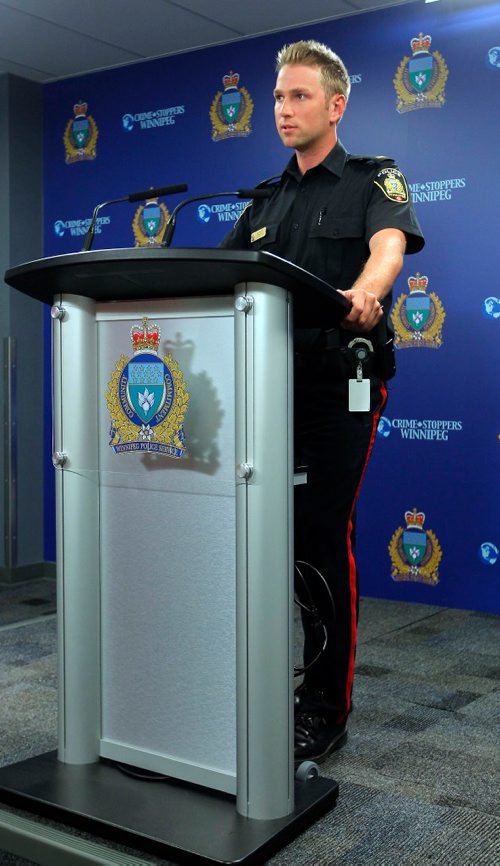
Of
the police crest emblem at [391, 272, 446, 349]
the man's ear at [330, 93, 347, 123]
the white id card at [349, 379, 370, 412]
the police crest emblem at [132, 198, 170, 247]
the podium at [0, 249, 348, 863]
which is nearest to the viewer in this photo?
the podium at [0, 249, 348, 863]

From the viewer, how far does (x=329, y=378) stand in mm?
2051

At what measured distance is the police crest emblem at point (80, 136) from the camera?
4480 mm

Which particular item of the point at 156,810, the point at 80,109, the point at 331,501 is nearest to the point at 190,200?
the point at 331,501

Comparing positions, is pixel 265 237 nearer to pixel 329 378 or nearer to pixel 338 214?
pixel 338 214

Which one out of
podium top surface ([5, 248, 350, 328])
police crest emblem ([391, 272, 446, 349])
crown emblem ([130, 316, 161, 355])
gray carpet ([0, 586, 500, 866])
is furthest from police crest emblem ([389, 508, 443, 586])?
crown emblem ([130, 316, 161, 355])

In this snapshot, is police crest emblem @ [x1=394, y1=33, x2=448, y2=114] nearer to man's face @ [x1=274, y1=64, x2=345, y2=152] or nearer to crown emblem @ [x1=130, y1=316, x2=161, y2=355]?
man's face @ [x1=274, y1=64, x2=345, y2=152]

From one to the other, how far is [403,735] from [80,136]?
3.30m

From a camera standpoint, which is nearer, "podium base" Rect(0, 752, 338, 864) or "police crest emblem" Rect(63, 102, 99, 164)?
"podium base" Rect(0, 752, 338, 864)

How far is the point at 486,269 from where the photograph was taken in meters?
3.54

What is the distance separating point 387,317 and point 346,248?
0.18 m

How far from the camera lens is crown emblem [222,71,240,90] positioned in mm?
4074

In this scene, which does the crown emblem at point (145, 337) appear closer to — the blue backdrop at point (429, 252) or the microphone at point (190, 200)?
the microphone at point (190, 200)

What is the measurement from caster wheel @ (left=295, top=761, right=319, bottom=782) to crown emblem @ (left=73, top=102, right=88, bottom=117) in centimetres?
355

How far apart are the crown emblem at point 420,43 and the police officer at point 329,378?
1.68 m
